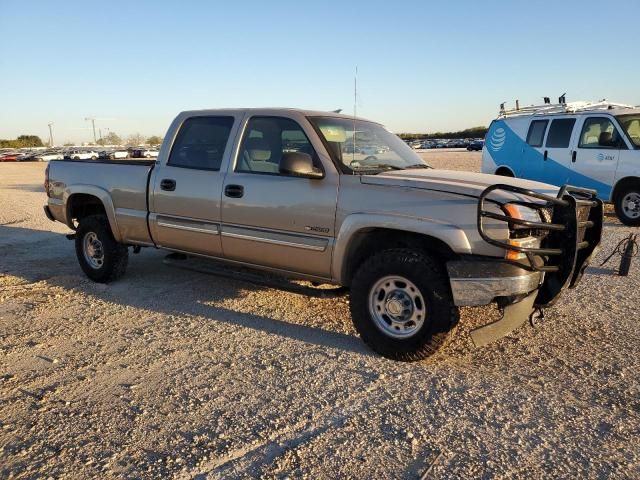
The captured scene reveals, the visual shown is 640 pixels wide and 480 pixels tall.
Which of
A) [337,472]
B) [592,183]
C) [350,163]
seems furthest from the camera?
[592,183]

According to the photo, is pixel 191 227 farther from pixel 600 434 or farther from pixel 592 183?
pixel 592 183

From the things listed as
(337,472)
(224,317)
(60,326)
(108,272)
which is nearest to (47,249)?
(108,272)

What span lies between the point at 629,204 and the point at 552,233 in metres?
7.41

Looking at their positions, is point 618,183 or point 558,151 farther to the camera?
point 558,151

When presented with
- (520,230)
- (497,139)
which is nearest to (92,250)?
(520,230)

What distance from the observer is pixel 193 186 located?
5.12 m

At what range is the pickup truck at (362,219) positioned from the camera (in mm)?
3674

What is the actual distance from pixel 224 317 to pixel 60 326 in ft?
4.75

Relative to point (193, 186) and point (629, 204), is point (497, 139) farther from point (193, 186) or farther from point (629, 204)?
point (193, 186)

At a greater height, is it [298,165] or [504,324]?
[298,165]

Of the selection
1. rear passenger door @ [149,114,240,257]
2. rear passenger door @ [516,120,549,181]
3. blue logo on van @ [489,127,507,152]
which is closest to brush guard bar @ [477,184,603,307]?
rear passenger door @ [149,114,240,257]

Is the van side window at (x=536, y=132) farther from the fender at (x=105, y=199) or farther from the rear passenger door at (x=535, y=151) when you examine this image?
the fender at (x=105, y=199)

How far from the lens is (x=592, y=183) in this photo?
408 inches

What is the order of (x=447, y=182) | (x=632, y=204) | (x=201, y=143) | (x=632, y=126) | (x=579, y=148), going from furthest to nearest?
1. (x=579, y=148)
2. (x=632, y=204)
3. (x=632, y=126)
4. (x=201, y=143)
5. (x=447, y=182)
